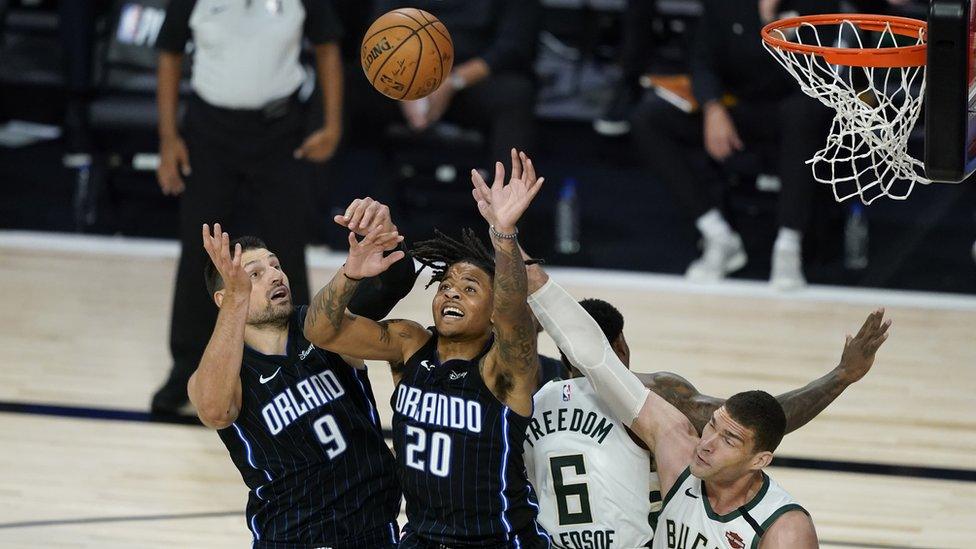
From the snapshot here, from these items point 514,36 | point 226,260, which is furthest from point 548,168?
point 226,260

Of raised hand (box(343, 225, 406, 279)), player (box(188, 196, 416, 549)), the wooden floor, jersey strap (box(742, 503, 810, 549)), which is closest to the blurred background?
the wooden floor

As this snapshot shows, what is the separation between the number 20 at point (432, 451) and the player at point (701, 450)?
462 millimetres

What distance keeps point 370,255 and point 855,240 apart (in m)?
5.87

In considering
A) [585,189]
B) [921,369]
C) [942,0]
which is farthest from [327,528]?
[585,189]

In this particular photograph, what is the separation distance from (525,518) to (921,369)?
411 centimetres

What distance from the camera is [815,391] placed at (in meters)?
4.79

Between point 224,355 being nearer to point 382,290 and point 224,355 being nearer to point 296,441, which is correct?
point 296,441

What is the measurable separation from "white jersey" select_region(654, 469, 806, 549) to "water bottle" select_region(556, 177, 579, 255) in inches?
210

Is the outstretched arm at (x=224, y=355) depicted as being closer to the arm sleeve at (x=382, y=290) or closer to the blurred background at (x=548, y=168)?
the arm sleeve at (x=382, y=290)

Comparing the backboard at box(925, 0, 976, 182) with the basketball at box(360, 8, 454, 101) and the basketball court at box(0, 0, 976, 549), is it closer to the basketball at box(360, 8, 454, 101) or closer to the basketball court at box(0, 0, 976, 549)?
the basketball court at box(0, 0, 976, 549)

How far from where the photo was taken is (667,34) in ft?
35.4

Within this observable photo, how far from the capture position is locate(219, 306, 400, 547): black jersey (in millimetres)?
4688

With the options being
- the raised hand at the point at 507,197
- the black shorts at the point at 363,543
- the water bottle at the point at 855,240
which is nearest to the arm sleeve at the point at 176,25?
the black shorts at the point at 363,543

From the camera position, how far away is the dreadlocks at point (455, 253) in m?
4.57
